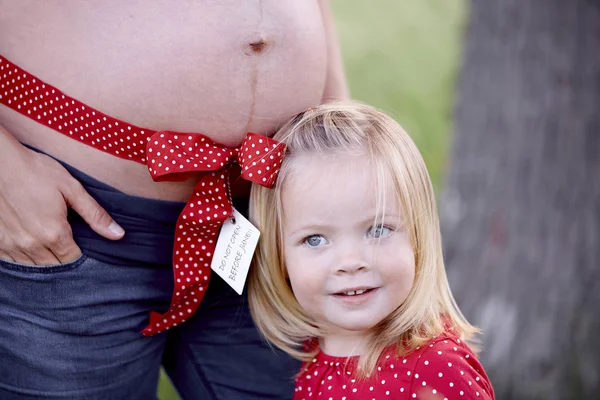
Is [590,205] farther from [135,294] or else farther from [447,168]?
[135,294]

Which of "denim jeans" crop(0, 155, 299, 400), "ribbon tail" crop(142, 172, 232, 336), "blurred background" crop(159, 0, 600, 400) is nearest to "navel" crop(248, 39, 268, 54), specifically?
"ribbon tail" crop(142, 172, 232, 336)

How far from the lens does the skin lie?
5.40 feet

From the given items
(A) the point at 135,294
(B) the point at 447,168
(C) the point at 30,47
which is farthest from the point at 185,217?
(B) the point at 447,168

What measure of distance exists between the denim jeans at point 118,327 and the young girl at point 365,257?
0.24 metres

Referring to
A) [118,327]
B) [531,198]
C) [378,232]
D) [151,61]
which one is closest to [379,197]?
[378,232]

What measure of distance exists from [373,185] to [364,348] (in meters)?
0.37

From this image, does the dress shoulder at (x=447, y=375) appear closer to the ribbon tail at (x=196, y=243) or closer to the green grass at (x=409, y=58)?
the ribbon tail at (x=196, y=243)

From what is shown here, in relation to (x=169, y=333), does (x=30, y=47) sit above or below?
above

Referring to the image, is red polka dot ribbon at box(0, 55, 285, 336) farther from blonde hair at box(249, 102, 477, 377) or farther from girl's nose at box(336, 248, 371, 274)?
girl's nose at box(336, 248, 371, 274)

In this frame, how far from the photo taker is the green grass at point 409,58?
5.31 meters

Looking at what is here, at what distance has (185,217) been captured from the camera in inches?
68.4

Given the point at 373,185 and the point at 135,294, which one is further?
the point at 135,294

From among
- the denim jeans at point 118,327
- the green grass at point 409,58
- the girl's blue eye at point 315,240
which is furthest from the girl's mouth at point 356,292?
the green grass at point 409,58

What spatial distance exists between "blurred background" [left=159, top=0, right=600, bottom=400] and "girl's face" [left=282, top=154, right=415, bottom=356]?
64.3 inches
